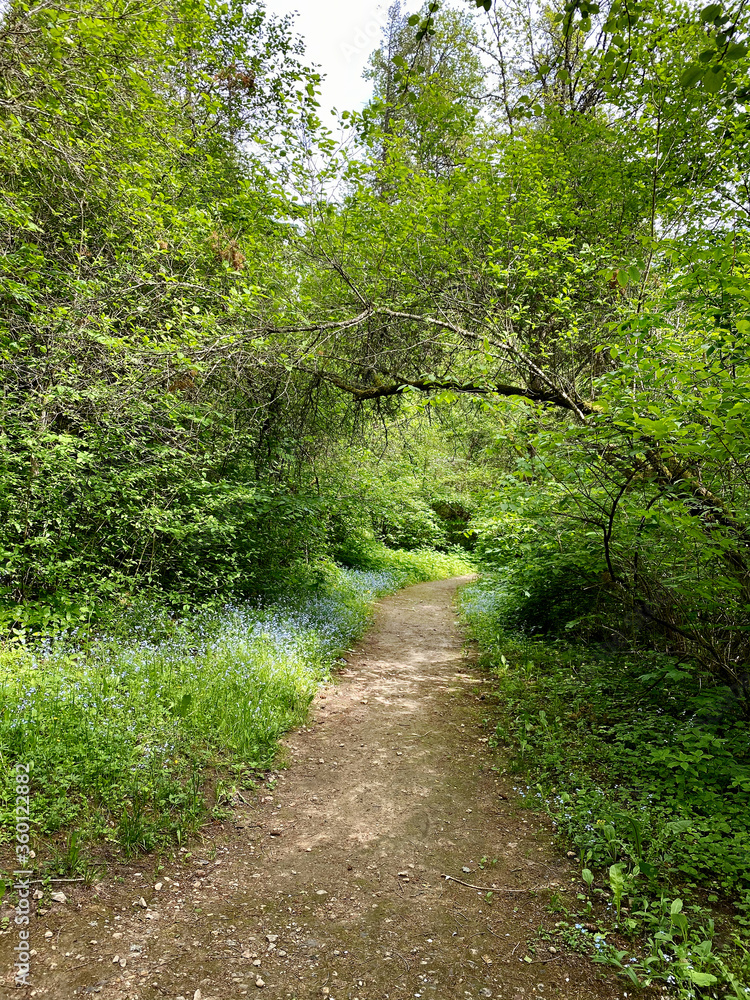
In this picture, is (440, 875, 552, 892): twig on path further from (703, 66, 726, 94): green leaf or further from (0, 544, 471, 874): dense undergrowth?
(703, 66, 726, 94): green leaf

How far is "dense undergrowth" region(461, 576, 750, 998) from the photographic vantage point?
2.58 m

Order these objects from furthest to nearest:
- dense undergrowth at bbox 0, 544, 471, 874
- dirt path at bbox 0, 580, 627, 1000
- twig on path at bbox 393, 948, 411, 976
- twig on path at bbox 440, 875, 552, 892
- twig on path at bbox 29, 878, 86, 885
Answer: dense undergrowth at bbox 0, 544, 471, 874, twig on path at bbox 440, 875, 552, 892, twig on path at bbox 29, 878, 86, 885, twig on path at bbox 393, 948, 411, 976, dirt path at bbox 0, 580, 627, 1000

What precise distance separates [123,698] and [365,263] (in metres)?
6.70

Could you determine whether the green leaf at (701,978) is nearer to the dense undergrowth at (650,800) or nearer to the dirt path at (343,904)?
the dense undergrowth at (650,800)

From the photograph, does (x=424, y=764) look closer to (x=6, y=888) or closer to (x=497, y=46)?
(x=6, y=888)

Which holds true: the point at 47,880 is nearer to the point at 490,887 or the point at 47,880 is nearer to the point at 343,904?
the point at 343,904

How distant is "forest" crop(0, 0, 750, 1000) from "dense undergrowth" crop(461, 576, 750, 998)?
0.03 meters

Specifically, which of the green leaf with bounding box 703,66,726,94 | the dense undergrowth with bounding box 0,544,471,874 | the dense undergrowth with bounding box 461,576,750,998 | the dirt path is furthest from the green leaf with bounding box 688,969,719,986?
the green leaf with bounding box 703,66,726,94

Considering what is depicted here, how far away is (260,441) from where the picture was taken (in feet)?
26.8

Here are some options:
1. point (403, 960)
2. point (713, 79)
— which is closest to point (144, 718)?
point (403, 960)

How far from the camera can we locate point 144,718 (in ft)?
13.4

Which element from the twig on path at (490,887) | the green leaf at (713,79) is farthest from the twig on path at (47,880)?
the green leaf at (713,79)

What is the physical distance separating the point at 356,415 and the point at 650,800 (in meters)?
6.66

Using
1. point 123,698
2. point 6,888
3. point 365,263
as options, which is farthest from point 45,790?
point 365,263
